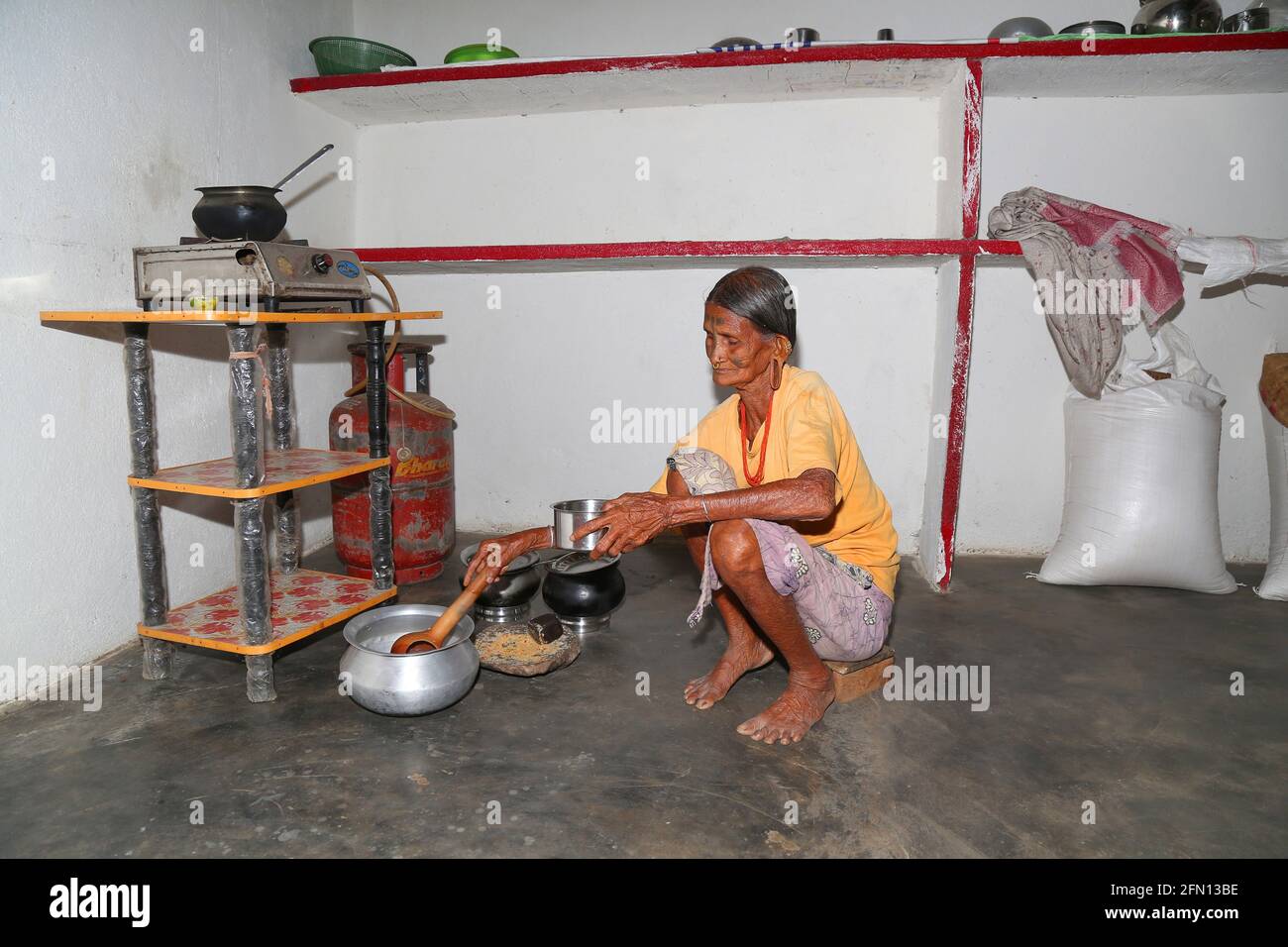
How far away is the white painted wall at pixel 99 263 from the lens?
2646mm

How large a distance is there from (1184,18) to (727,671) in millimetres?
3431

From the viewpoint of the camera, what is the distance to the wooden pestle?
8.18 ft

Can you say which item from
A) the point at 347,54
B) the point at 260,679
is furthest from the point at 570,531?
the point at 347,54

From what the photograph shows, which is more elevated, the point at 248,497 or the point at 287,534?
the point at 248,497

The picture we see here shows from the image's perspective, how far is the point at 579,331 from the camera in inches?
183

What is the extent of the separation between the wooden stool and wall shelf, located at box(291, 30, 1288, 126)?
8.50ft

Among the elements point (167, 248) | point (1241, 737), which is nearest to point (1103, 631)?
point (1241, 737)

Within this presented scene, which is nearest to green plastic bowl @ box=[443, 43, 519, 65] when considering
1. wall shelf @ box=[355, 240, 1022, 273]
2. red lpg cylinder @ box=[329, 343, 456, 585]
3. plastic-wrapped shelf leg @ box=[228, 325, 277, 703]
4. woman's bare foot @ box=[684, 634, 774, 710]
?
wall shelf @ box=[355, 240, 1022, 273]

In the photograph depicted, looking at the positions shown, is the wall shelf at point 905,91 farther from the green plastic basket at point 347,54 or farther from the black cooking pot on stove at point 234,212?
the black cooking pot on stove at point 234,212

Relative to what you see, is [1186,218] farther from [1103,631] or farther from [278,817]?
[278,817]

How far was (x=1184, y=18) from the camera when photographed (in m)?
3.64

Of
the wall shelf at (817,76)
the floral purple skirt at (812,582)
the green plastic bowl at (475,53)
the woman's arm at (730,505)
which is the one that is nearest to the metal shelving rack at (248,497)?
the woman's arm at (730,505)

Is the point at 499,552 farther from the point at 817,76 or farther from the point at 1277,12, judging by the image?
the point at 1277,12

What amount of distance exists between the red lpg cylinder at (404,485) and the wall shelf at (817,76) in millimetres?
1294
